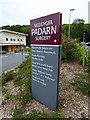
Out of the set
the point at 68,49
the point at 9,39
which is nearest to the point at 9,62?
the point at 68,49

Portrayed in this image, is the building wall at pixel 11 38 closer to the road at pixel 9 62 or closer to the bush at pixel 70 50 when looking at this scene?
the road at pixel 9 62

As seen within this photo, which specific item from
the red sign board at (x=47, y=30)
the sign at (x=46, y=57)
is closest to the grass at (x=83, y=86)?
the sign at (x=46, y=57)

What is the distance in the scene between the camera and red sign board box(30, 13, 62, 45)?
86.2 inches

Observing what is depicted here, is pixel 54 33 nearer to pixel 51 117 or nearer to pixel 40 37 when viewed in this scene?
pixel 40 37

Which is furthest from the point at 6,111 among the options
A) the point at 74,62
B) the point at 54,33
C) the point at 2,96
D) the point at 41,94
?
the point at 74,62

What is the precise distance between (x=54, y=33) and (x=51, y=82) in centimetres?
128

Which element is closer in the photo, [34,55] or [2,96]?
[34,55]

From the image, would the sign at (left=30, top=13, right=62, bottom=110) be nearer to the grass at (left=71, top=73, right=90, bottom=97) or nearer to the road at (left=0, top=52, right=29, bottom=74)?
the grass at (left=71, top=73, right=90, bottom=97)

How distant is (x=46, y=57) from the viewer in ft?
8.34

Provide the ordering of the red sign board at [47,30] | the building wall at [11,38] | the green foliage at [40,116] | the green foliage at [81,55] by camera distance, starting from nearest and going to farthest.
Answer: the red sign board at [47,30], the green foliage at [40,116], the green foliage at [81,55], the building wall at [11,38]

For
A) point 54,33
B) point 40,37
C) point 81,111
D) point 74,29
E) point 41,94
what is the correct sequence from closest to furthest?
point 54,33 < point 81,111 < point 40,37 < point 41,94 < point 74,29

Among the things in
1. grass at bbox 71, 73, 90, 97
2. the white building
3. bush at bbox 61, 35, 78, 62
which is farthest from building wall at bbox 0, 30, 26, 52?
A: grass at bbox 71, 73, 90, 97

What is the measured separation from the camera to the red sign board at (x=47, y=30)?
2190 mm

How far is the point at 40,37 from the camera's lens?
8.87ft
